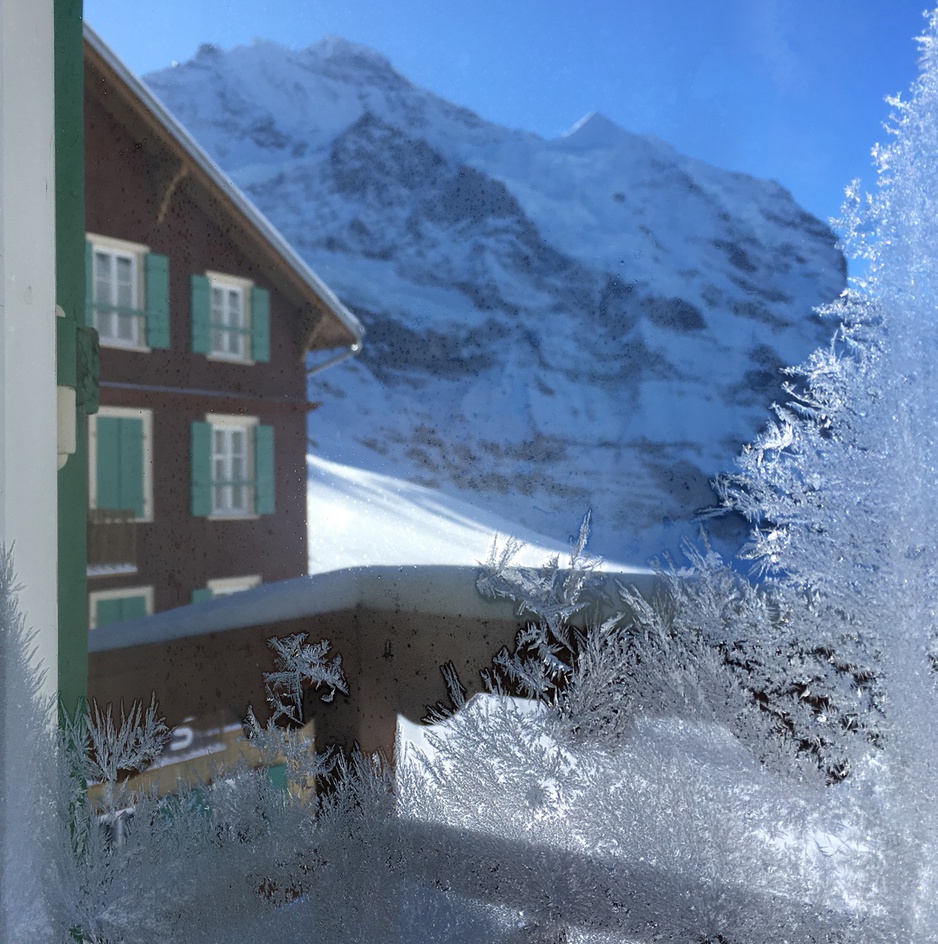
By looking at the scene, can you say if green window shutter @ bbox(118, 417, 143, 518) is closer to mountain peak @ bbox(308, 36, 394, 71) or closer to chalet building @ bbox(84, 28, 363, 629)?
chalet building @ bbox(84, 28, 363, 629)

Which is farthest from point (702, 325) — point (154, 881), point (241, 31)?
point (154, 881)

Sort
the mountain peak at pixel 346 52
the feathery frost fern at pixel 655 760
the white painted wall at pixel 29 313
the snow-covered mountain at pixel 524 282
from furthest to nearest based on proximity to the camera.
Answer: the mountain peak at pixel 346 52
the white painted wall at pixel 29 313
the snow-covered mountain at pixel 524 282
the feathery frost fern at pixel 655 760

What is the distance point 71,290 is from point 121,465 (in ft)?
1.00

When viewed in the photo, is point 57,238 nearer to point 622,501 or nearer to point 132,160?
point 132,160

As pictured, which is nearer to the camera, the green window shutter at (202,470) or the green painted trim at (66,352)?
the green painted trim at (66,352)

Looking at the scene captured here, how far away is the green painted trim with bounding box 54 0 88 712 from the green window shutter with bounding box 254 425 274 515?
287 mm

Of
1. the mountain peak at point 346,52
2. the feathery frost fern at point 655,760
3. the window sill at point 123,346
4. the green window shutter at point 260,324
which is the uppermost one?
the mountain peak at point 346,52

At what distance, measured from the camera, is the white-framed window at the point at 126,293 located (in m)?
1.53

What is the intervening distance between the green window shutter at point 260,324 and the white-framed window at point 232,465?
0.12 m

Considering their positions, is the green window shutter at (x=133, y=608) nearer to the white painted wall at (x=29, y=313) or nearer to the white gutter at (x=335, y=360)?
the white painted wall at (x=29, y=313)

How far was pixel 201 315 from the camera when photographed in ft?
5.18

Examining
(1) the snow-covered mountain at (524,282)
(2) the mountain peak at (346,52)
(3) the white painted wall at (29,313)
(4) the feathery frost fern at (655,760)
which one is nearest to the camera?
(4) the feathery frost fern at (655,760)

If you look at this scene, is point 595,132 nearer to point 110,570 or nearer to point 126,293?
point 126,293

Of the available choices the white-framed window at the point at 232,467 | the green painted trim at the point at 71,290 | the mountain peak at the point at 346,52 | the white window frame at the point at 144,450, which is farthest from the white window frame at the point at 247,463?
the mountain peak at the point at 346,52
